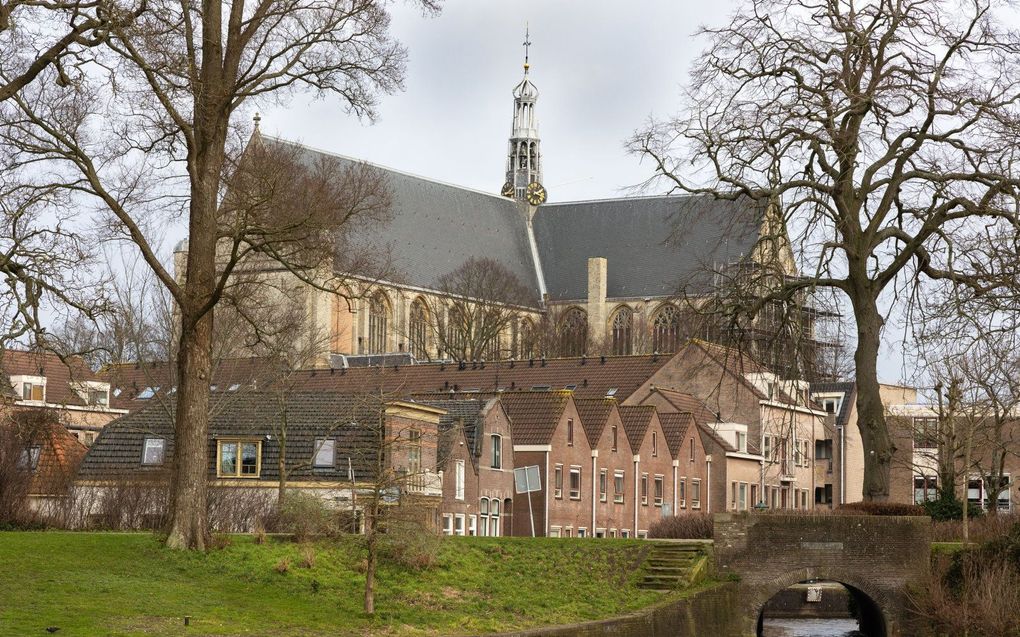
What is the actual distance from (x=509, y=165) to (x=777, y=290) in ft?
315

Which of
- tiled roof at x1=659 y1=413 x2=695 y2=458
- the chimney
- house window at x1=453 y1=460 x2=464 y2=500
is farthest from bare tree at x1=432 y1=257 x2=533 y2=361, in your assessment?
house window at x1=453 y1=460 x2=464 y2=500

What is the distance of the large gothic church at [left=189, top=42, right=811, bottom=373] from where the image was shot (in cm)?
9394

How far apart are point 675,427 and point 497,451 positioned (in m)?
12.5

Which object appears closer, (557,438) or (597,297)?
(557,438)

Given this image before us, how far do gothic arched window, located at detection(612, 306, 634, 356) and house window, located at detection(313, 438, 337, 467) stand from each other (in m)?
68.3

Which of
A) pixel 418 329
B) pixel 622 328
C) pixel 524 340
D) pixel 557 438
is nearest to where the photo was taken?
pixel 557 438

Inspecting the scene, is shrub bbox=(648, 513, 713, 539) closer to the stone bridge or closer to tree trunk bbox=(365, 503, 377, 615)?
A: the stone bridge

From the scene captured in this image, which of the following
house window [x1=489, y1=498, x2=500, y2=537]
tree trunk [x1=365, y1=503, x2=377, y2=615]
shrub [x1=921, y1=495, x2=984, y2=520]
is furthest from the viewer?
house window [x1=489, y1=498, x2=500, y2=537]

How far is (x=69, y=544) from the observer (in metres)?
24.3

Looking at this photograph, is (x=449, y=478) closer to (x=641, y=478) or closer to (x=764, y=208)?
(x=641, y=478)

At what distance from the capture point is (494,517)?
144 feet

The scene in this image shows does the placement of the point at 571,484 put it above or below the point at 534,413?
below

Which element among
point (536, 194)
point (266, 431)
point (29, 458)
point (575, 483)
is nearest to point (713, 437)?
point (575, 483)

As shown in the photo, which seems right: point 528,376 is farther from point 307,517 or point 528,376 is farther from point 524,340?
point 524,340
